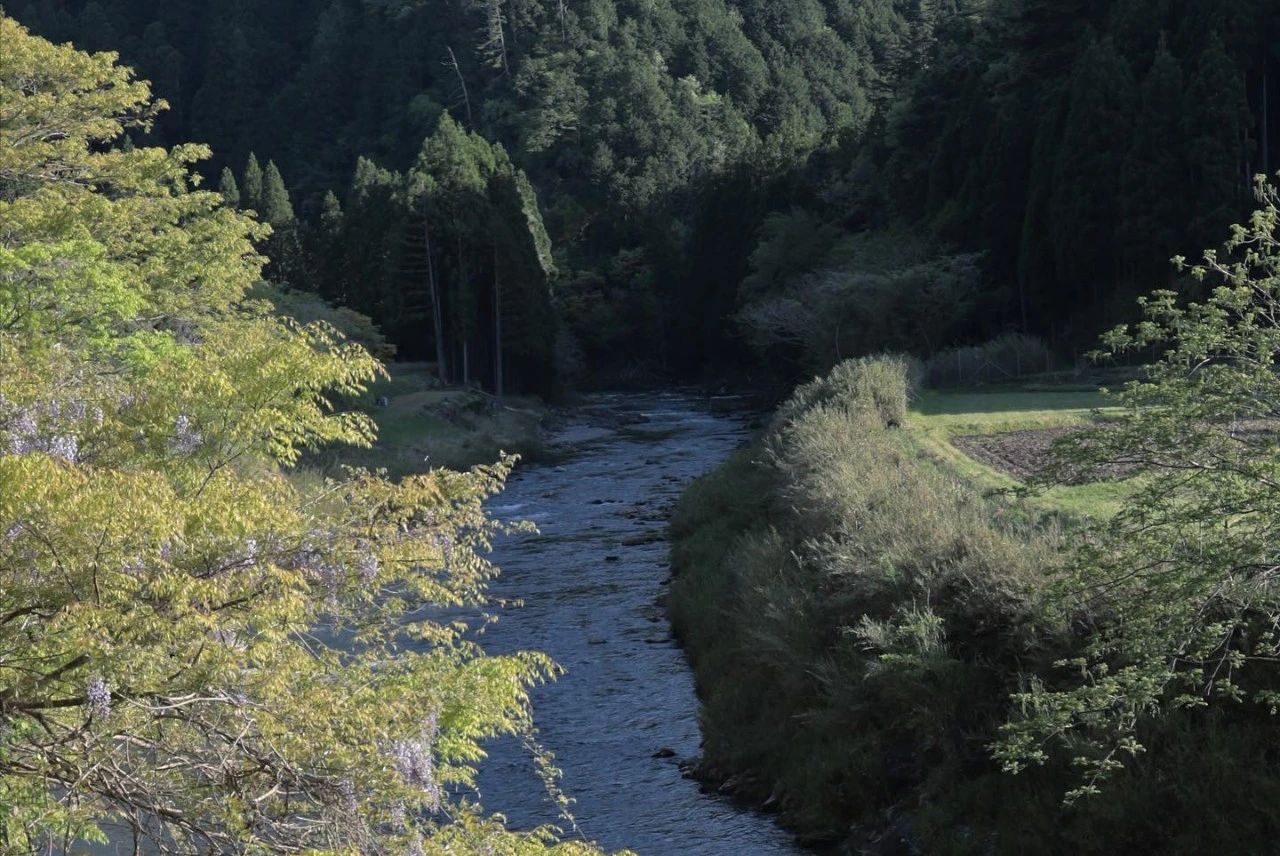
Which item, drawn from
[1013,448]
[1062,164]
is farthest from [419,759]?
[1062,164]

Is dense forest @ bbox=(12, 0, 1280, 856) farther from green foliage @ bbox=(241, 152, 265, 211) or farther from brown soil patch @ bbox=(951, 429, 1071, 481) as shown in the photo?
green foliage @ bbox=(241, 152, 265, 211)

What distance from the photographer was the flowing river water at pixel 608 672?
54.9ft

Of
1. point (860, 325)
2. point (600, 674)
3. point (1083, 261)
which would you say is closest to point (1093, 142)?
point (1083, 261)

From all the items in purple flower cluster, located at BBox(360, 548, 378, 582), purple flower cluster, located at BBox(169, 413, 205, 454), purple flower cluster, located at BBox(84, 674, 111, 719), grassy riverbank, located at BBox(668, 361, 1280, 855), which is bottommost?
grassy riverbank, located at BBox(668, 361, 1280, 855)

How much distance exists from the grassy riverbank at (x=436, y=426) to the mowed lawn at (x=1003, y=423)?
16356 millimetres

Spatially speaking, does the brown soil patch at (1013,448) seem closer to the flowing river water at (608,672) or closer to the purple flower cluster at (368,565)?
the flowing river water at (608,672)

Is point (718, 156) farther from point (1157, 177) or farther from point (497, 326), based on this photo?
point (1157, 177)

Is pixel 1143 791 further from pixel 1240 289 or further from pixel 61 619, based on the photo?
pixel 61 619

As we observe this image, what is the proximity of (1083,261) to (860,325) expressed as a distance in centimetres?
903

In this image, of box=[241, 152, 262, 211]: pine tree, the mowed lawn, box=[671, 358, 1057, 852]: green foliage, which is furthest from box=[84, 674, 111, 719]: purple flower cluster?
box=[241, 152, 262, 211]: pine tree

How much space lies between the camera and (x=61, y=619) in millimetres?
7387

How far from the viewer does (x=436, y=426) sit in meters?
52.2

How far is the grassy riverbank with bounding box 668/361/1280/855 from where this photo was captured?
41.9 ft

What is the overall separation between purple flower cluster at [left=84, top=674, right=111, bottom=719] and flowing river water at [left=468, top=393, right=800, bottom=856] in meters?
8.81
